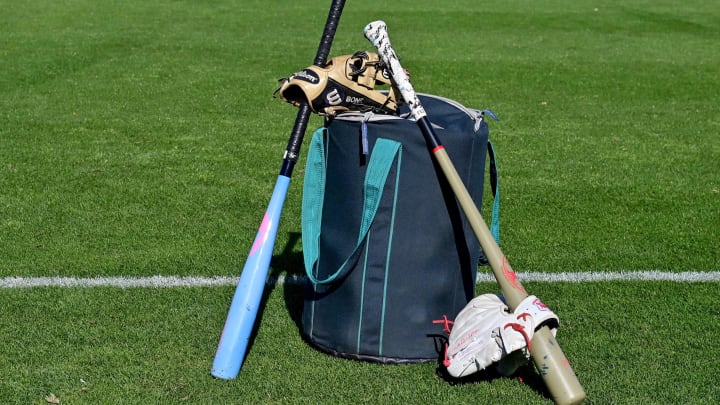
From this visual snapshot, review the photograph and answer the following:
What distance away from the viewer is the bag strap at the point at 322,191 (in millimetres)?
4195

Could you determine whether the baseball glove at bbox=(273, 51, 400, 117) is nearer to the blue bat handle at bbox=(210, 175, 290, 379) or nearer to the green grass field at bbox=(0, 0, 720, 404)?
the blue bat handle at bbox=(210, 175, 290, 379)

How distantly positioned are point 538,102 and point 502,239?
4633mm

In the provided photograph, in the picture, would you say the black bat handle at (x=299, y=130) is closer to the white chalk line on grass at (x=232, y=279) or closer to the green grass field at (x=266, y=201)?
the green grass field at (x=266, y=201)

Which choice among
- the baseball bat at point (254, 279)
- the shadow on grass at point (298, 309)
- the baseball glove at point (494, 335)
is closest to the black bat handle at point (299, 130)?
the baseball bat at point (254, 279)

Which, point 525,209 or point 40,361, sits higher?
point 40,361

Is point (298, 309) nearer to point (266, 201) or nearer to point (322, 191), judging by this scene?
point (322, 191)

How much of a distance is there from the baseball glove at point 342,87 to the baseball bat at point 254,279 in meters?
0.09

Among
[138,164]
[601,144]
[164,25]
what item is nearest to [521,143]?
[601,144]

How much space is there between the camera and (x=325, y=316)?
4.48 metres

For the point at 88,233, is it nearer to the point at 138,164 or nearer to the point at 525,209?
the point at 138,164

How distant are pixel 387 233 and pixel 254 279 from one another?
668mm

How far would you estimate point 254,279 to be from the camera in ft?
14.6

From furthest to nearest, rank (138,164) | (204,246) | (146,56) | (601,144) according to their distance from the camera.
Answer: (146,56) → (601,144) → (138,164) → (204,246)

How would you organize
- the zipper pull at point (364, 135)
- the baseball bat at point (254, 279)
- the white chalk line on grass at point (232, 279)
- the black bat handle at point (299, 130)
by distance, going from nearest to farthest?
the zipper pull at point (364, 135) < the baseball bat at point (254, 279) < the black bat handle at point (299, 130) < the white chalk line on grass at point (232, 279)
